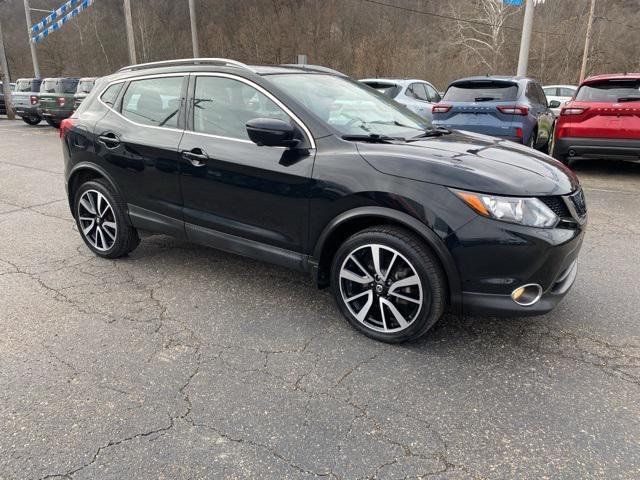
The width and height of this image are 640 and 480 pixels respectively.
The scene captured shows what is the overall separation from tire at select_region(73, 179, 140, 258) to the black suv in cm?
3

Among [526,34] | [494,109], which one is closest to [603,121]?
[494,109]

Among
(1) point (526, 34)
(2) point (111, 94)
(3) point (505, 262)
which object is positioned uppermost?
(1) point (526, 34)

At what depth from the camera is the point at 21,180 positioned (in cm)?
841

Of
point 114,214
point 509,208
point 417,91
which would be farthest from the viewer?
point 417,91

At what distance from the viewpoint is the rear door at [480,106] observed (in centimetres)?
810

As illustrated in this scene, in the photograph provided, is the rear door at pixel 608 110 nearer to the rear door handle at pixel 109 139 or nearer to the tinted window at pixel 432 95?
the tinted window at pixel 432 95

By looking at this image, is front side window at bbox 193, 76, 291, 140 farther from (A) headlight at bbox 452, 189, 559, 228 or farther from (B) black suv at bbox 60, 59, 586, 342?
(A) headlight at bbox 452, 189, 559, 228

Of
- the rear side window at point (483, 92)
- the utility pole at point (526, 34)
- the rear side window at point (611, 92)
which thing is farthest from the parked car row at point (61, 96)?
the rear side window at point (611, 92)

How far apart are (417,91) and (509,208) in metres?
9.32

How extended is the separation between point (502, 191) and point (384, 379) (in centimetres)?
121

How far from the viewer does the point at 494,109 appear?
8.10 metres

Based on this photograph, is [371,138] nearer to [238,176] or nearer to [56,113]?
[238,176]

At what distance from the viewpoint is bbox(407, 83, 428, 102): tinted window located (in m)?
11.1

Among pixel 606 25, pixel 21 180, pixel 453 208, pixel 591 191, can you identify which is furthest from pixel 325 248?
pixel 606 25
